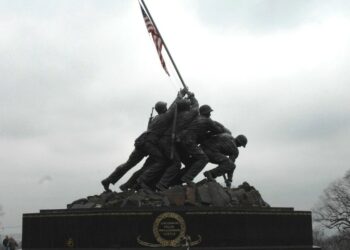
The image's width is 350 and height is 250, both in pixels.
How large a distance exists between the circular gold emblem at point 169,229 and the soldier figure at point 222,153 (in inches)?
103

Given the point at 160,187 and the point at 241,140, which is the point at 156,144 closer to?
the point at 160,187

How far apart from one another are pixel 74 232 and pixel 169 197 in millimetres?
2665

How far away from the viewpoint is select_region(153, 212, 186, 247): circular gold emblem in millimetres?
15680

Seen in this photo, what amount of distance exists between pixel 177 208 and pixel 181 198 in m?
0.70

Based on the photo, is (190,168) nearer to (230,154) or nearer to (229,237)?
(230,154)

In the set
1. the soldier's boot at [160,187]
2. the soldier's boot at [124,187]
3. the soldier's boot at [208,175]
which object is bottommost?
the soldier's boot at [160,187]

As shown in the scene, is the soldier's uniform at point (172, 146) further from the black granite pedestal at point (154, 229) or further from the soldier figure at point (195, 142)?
the black granite pedestal at point (154, 229)

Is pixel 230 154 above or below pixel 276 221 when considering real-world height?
above

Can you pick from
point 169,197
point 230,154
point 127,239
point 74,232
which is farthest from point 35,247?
point 230,154

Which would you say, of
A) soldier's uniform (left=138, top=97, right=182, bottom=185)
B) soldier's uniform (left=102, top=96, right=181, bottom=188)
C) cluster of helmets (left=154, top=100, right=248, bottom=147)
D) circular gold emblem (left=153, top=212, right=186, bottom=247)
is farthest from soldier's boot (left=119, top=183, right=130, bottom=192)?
circular gold emblem (left=153, top=212, right=186, bottom=247)

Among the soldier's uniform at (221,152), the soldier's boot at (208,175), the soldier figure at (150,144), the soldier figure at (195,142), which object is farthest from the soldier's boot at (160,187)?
the soldier's uniform at (221,152)

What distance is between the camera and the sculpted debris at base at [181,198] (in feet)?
53.9

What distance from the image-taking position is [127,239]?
15703 millimetres

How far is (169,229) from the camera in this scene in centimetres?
1580
